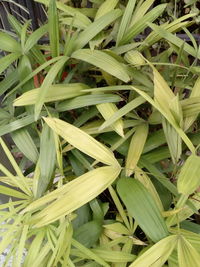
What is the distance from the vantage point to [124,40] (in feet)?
2.43

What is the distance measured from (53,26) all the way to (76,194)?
14.1 inches

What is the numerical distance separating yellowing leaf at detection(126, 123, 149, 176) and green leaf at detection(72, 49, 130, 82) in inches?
4.6

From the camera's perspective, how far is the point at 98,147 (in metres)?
0.57

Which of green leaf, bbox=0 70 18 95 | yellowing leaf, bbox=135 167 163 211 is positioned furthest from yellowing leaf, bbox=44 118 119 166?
green leaf, bbox=0 70 18 95

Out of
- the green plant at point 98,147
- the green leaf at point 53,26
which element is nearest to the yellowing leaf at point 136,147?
the green plant at point 98,147

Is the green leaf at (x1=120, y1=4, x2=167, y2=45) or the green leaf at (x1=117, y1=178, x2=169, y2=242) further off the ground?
the green leaf at (x1=120, y1=4, x2=167, y2=45)

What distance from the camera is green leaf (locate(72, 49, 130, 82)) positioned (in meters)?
0.64

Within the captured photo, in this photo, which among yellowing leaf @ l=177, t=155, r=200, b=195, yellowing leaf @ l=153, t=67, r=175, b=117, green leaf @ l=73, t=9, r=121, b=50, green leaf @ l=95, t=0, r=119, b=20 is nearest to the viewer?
yellowing leaf @ l=177, t=155, r=200, b=195

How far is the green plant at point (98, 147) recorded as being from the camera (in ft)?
1.80

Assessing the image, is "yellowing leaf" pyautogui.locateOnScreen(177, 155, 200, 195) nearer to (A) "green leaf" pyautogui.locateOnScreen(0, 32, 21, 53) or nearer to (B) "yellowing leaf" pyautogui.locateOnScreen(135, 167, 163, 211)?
(B) "yellowing leaf" pyautogui.locateOnScreen(135, 167, 163, 211)

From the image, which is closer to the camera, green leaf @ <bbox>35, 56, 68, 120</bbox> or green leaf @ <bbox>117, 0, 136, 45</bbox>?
green leaf @ <bbox>35, 56, 68, 120</bbox>

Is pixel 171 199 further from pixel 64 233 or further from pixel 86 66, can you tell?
pixel 86 66

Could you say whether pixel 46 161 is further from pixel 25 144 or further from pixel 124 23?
pixel 124 23

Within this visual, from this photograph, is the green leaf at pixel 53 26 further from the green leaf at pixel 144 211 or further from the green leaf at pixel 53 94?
the green leaf at pixel 144 211
